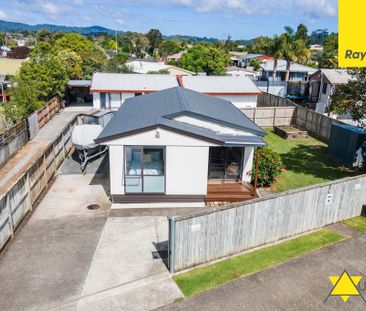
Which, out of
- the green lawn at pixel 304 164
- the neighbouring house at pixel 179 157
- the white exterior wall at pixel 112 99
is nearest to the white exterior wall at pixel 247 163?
the neighbouring house at pixel 179 157

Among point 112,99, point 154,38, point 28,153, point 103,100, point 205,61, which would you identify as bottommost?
point 28,153

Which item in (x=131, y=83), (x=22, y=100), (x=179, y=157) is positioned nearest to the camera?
(x=179, y=157)

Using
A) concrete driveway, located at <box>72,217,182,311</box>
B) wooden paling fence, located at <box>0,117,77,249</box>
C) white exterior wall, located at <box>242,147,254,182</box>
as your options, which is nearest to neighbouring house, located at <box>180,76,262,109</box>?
wooden paling fence, located at <box>0,117,77,249</box>

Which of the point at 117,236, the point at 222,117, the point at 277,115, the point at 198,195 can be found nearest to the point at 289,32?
the point at 277,115

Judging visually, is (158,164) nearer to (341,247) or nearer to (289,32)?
(341,247)

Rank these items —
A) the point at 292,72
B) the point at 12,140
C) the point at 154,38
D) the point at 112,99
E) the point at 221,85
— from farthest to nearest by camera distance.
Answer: the point at 154,38
the point at 292,72
the point at 221,85
the point at 112,99
the point at 12,140

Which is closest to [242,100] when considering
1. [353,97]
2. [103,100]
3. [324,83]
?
[324,83]

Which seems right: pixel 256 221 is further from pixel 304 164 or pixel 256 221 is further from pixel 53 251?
pixel 304 164
